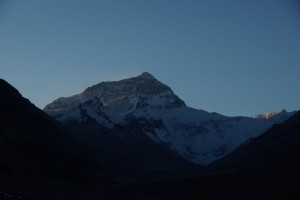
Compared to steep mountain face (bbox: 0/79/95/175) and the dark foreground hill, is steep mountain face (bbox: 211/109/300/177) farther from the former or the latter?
steep mountain face (bbox: 0/79/95/175)

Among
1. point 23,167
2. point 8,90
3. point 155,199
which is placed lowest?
point 155,199

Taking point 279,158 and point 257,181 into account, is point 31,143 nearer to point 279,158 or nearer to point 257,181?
point 279,158

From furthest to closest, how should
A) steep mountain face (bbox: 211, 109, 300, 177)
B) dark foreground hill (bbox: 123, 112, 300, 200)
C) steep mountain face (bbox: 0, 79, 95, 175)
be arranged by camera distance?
1. steep mountain face (bbox: 0, 79, 95, 175)
2. steep mountain face (bbox: 211, 109, 300, 177)
3. dark foreground hill (bbox: 123, 112, 300, 200)

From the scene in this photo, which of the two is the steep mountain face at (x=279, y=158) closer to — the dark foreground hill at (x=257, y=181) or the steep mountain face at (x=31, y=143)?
the dark foreground hill at (x=257, y=181)

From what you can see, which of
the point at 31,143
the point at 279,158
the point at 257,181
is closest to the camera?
the point at 257,181

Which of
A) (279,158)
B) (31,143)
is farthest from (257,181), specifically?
(31,143)

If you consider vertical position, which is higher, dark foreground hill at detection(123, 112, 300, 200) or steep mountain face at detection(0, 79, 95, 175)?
steep mountain face at detection(0, 79, 95, 175)

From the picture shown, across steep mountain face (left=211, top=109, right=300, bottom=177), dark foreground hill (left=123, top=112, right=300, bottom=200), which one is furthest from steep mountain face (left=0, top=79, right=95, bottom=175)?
steep mountain face (left=211, top=109, right=300, bottom=177)

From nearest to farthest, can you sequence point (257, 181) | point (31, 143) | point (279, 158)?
1. point (257, 181)
2. point (279, 158)
3. point (31, 143)

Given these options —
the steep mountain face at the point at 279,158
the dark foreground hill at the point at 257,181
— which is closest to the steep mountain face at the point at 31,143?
the dark foreground hill at the point at 257,181

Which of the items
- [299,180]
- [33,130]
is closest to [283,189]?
[299,180]

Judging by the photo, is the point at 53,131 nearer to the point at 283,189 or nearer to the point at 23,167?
the point at 23,167

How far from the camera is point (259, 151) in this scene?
193250 millimetres

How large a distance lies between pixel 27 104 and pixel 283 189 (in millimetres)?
106472
